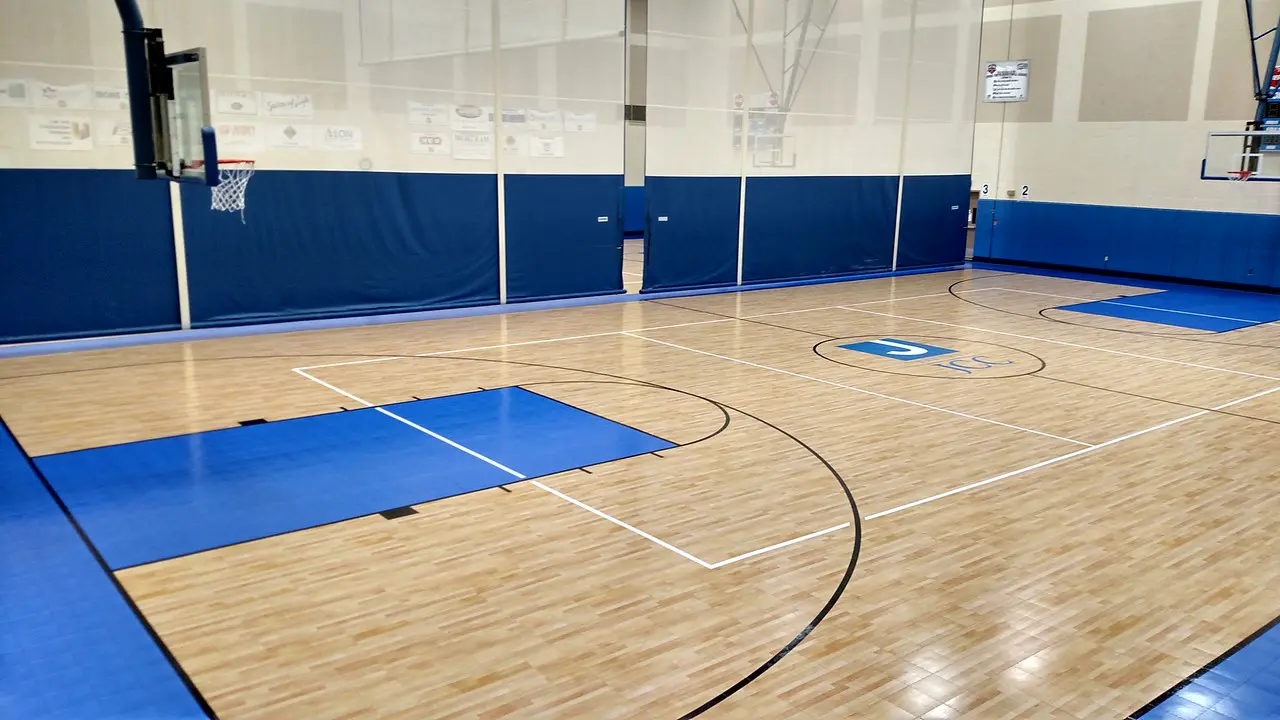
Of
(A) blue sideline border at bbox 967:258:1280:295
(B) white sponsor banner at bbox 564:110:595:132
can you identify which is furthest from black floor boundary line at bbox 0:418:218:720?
(A) blue sideline border at bbox 967:258:1280:295

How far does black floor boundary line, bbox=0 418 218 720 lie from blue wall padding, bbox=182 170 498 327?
3936mm

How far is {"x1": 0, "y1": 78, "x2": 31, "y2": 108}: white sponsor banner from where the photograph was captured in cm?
805

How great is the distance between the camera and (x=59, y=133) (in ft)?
27.3

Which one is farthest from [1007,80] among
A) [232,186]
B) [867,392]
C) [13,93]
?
[13,93]

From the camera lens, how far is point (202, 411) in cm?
668

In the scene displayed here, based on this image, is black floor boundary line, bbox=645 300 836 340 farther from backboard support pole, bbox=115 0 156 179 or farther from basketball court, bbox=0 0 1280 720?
backboard support pole, bbox=115 0 156 179

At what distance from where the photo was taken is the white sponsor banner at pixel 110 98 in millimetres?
8438

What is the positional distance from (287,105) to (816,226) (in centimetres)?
770

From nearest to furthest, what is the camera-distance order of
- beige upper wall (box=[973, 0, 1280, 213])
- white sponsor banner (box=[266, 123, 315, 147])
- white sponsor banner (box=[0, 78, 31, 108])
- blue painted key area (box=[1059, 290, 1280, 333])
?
1. white sponsor banner (box=[0, 78, 31, 108])
2. white sponsor banner (box=[266, 123, 315, 147])
3. blue painted key area (box=[1059, 290, 1280, 333])
4. beige upper wall (box=[973, 0, 1280, 213])

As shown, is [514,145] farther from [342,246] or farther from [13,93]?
[13,93]

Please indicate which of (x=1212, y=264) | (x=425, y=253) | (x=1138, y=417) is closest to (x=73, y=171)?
(x=425, y=253)

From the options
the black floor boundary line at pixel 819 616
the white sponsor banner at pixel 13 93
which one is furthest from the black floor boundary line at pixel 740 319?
the white sponsor banner at pixel 13 93

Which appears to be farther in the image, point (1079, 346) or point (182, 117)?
point (1079, 346)

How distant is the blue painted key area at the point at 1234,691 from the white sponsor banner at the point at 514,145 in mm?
8961
